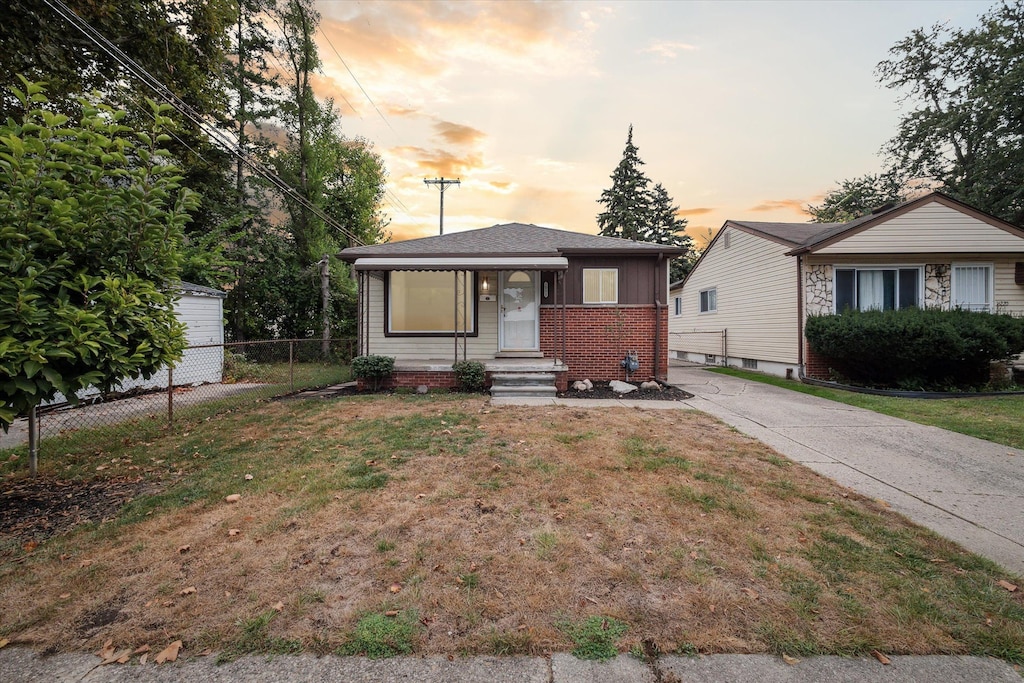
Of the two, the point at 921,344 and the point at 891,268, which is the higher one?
the point at 891,268

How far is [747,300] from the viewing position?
45.7 ft

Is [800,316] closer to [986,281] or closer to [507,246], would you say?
[986,281]

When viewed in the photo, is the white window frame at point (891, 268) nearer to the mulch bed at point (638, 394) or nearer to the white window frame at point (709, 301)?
the white window frame at point (709, 301)

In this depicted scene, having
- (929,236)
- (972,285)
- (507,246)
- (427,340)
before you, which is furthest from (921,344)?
(427,340)

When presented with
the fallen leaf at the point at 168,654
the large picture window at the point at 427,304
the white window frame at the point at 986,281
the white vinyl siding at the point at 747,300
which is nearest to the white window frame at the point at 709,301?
the white vinyl siding at the point at 747,300

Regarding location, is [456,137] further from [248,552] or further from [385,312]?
[248,552]

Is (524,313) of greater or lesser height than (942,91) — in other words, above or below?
A: below

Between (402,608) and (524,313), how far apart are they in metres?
8.40

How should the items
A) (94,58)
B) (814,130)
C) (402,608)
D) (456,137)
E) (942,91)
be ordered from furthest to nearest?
(942,91), (456,137), (814,130), (94,58), (402,608)

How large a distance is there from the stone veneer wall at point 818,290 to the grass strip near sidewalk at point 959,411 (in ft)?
7.60

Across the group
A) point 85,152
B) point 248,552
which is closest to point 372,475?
point 248,552

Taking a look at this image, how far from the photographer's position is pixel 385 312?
1022 cm

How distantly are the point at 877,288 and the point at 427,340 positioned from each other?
11.8 meters

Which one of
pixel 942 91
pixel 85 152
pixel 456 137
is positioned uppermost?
pixel 942 91
